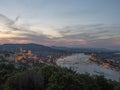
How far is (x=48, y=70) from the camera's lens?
1133 inches

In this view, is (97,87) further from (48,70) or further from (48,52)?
(48,52)

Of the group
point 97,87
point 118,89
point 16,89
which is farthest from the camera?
point 97,87

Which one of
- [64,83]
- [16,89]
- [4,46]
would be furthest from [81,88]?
[4,46]

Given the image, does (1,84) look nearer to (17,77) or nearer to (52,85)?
(17,77)

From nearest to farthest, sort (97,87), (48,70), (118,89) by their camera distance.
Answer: (118,89) → (97,87) → (48,70)

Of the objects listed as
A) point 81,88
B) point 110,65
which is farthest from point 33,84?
point 110,65

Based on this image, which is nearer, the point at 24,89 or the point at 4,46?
the point at 24,89

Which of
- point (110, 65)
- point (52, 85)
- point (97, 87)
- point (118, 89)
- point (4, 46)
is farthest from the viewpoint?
point (4, 46)

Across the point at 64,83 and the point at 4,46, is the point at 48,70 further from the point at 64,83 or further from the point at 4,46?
the point at 4,46

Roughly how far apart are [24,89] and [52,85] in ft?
10.8

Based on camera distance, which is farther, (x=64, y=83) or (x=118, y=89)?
(x=118, y=89)

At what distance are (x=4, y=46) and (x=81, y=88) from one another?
17430cm

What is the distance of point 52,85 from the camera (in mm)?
21344

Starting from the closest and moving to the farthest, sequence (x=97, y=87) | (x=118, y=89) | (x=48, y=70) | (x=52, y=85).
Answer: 1. (x=52, y=85)
2. (x=118, y=89)
3. (x=97, y=87)
4. (x=48, y=70)
